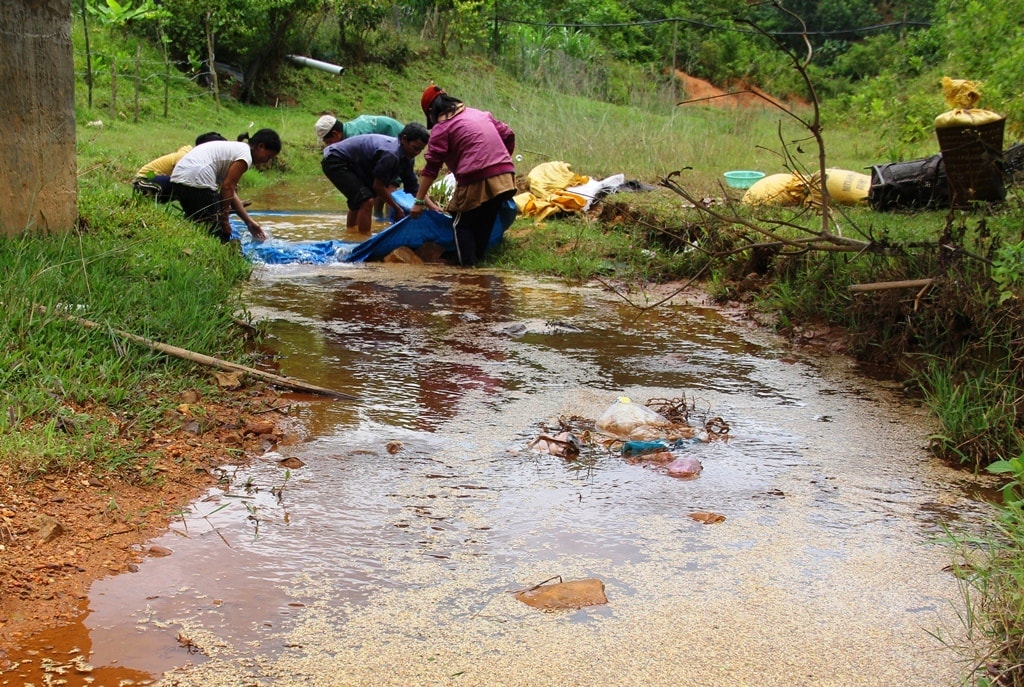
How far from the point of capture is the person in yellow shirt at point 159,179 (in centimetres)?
717

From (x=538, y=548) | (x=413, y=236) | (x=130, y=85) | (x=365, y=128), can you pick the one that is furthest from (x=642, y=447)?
(x=130, y=85)

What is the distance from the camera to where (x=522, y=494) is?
3133 mm

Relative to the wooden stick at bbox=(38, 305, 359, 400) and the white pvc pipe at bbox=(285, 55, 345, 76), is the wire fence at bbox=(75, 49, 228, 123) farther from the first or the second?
the wooden stick at bbox=(38, 305, 359, 400)

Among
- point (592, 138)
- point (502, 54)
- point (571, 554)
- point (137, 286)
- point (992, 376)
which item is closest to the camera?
point (571, 554)

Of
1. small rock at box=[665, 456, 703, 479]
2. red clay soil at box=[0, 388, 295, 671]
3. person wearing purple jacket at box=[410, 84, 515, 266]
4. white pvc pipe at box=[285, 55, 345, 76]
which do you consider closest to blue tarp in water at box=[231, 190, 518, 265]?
person wearing purple jacket at box=[410, 84, 515, 266]

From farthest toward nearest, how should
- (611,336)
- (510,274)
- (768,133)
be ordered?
(768,133)
(510,274)
(611,336)

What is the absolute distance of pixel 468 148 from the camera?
7.12 meters

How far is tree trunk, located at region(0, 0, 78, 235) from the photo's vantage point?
4.70 metres

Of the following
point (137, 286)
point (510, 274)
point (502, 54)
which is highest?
point (502, 54)

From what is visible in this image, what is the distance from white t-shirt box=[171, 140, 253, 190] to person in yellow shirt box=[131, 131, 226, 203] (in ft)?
0.81

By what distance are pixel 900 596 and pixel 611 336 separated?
10.0 feet

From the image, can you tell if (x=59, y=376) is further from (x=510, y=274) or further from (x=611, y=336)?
(x=510, y=274)

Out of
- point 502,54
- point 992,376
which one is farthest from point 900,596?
point 502,54

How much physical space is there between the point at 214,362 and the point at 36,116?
6.13 feet
